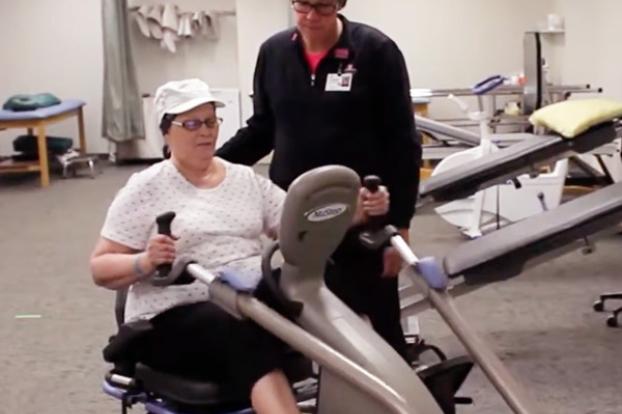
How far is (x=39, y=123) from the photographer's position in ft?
26.0

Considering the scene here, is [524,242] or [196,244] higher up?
[196,244]

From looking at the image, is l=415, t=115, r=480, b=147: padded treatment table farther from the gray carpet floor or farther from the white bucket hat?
the white bucket hat

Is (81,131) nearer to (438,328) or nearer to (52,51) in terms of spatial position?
(52,51)

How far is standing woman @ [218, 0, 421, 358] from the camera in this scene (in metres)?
2.54

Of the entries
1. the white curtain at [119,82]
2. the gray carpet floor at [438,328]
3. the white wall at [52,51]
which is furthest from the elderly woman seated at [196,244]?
the white wall at [52,51]

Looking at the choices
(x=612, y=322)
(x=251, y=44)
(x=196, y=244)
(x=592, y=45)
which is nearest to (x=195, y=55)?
(x=251, y=44)

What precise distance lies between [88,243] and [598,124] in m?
3.19

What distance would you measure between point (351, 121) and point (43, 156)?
19.8 feet

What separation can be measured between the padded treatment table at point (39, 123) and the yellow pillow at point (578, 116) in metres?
4.86

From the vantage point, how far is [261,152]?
283cm

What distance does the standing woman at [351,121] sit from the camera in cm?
254

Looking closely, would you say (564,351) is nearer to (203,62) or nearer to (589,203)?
(589,203)

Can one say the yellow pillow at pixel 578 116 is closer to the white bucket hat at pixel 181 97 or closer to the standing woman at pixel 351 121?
the standing woman at pixel 351 121

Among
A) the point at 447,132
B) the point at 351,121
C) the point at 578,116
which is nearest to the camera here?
the point at 351,121
